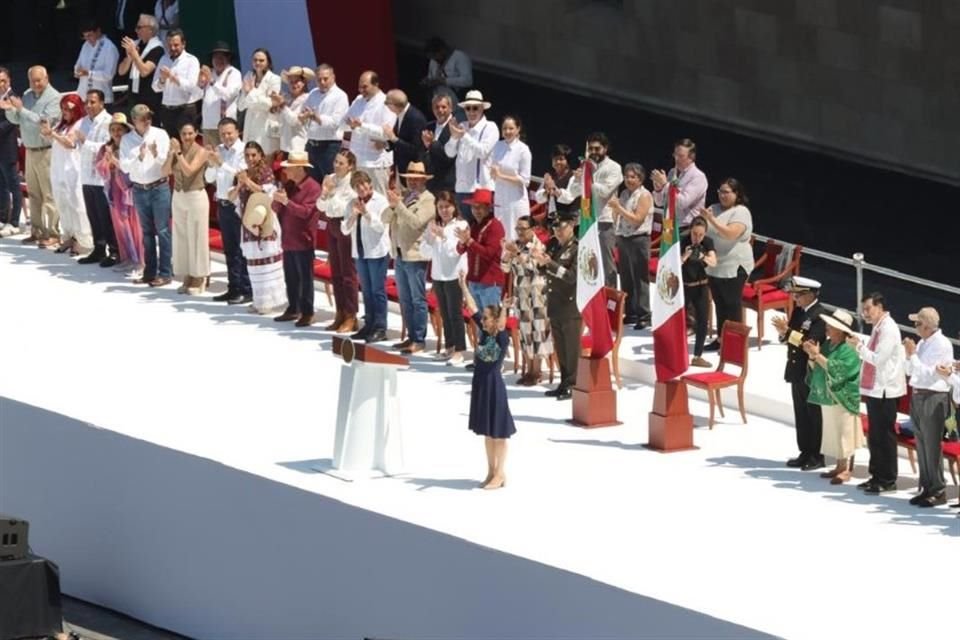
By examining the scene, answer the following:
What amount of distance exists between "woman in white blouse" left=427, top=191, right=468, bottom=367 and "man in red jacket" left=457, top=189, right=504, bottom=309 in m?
0.12

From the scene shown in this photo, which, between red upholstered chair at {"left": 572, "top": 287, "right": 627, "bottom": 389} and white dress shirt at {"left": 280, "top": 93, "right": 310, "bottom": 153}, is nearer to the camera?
red upholstered chair at {"left": 572, "top": 287, "right": 627, "bottom": 389}

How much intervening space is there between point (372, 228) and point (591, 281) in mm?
2538

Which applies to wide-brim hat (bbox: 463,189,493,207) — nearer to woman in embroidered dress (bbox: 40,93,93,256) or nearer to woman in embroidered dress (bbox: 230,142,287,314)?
woman in embroidered dress (bbox: 230,142,287,314)

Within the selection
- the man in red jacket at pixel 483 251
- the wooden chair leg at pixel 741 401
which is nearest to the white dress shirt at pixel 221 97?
the man in red jacket at pixel 483 251

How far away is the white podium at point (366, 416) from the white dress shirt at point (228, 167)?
4354 mm

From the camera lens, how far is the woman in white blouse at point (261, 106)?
88.2 ft

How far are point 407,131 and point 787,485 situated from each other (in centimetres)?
676

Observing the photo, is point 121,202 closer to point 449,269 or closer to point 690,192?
point 449,269

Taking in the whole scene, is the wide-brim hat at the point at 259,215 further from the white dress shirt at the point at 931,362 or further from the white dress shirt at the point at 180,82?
the white dress shirt at the point at 931,362

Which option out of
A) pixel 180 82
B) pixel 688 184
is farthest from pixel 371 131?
pixel 688 184

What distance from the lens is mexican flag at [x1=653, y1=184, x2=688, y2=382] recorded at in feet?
71.9

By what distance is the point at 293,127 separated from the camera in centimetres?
2658

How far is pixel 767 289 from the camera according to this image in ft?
79.2

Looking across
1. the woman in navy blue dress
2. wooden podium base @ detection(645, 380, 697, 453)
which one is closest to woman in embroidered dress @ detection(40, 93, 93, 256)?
the woman in navy blue dress
